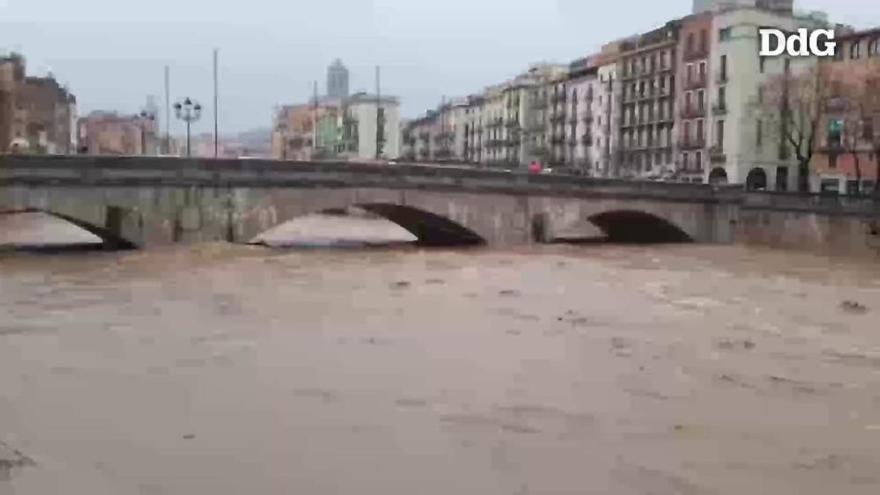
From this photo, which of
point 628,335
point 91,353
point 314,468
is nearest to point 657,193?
point 628,335

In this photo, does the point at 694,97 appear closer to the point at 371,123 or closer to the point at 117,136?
the point at 371,123

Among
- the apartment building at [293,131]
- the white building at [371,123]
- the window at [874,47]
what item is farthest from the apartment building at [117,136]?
the window at [874,47]

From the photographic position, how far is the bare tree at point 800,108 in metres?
52.0

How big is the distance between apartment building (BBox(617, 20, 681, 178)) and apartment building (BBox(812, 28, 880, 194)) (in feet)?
46.2

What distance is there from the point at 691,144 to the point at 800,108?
1646cm

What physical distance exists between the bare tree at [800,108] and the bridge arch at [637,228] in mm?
10218

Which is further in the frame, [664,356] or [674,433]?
[664,356]

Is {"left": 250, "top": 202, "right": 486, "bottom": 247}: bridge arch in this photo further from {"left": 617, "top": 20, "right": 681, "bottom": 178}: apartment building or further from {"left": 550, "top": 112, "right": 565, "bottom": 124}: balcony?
{"left": 550, "top": 112, "right": 565, "bottom": 124}: balcony

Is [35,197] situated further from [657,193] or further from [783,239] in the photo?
[783,239]

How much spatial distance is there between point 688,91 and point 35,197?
5177 centimetres

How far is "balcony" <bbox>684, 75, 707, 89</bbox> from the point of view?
229 feet

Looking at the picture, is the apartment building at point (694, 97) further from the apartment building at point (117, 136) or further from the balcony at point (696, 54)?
the apartment building at point (117, 136)

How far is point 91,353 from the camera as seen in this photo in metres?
13.7

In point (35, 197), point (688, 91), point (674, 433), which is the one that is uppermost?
point (688, 91)
